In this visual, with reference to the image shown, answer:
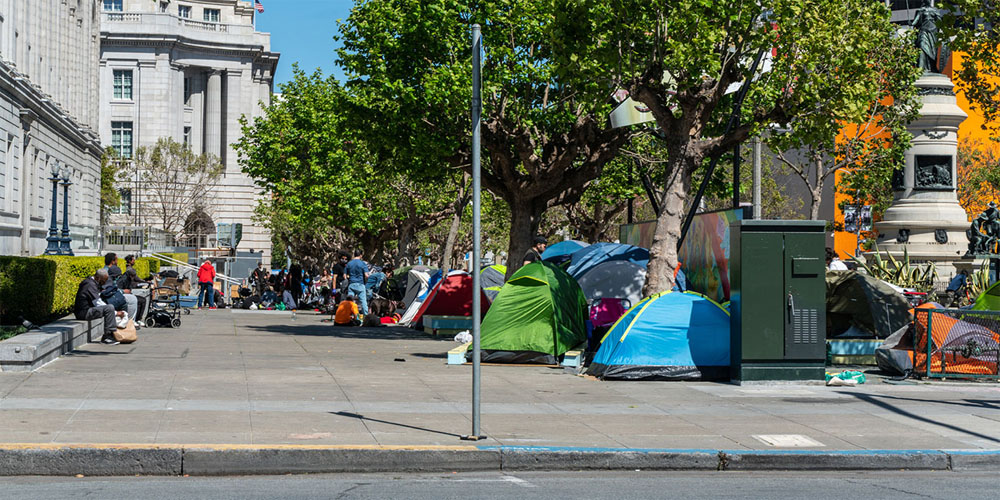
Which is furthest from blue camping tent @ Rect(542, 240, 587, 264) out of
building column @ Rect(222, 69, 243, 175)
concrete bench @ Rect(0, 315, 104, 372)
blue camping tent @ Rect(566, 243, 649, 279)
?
building column @ Rect(222, 69, 243, 175)

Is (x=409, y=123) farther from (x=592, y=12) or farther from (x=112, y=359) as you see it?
(x=112, y=359)

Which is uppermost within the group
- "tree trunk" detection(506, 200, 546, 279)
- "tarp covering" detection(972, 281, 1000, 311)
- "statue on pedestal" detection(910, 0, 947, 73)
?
"statue on pedestal" detection(910, 0, 947, 73)

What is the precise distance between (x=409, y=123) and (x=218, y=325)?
732 centimetres

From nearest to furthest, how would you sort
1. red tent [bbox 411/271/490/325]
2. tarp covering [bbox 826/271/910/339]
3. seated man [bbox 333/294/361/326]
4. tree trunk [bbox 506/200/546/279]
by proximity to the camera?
1. tarp covering [bbox 826/271/910/339]
2. red tent [bbox 411/271/490/325]
3. tree trunk [bbox 506/200/546/279]
4. seated man [bbox 333/294/361/326]

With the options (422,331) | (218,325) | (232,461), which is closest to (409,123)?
(422,331)

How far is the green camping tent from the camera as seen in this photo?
672 inches

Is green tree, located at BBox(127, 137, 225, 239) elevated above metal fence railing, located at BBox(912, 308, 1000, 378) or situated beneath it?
elevated above

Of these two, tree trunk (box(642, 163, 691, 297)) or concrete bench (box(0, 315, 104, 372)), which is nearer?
concrete bench (box(0, 315, 104, 372))

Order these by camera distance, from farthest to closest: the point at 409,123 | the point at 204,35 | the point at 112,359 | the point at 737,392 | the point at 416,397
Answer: the point at 204,35, the point at 409,123, the point at 112,359, the point at 737,392, the point at 416,397

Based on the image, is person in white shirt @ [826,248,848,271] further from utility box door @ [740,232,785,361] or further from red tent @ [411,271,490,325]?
red tent @ [411,271,490,325]

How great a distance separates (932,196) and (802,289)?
20540 millimetres

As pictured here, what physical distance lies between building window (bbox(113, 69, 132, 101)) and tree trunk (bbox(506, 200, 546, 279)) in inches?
2852

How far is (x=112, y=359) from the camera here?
1602 centimetres

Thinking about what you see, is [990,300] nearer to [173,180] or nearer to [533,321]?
[533,321]
